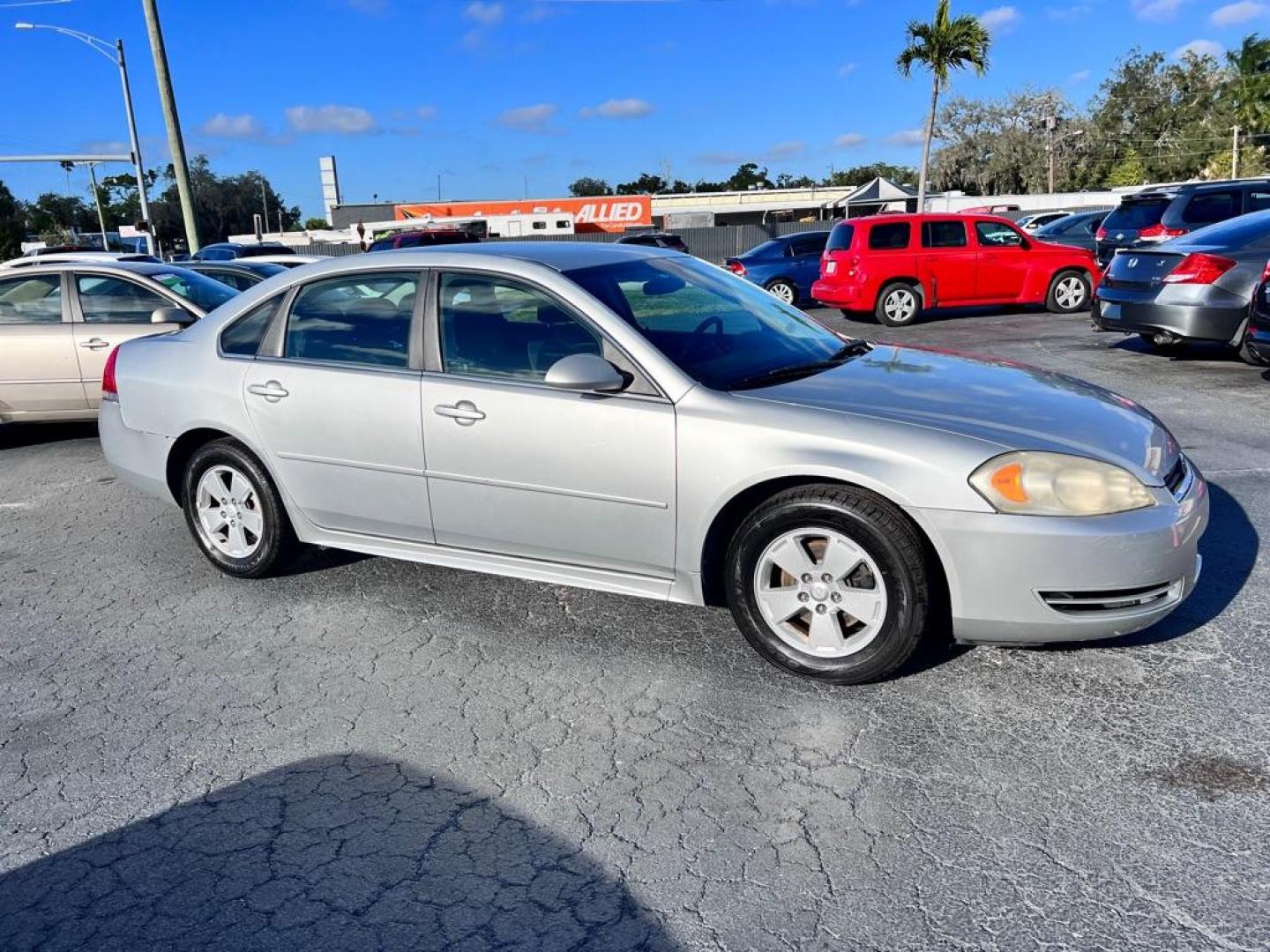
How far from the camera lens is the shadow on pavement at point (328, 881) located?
7.84 ft

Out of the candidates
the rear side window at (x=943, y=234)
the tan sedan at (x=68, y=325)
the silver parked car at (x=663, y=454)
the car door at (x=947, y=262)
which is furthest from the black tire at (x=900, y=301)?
the silver parked car at (x=663, y=454)

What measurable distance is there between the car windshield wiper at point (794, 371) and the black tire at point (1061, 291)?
11.5m

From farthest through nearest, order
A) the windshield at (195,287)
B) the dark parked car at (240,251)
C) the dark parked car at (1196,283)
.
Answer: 1. the dark parked car at (240,251)
2. the dark parked car at (1196,283)
3. the windshield at (195,287)

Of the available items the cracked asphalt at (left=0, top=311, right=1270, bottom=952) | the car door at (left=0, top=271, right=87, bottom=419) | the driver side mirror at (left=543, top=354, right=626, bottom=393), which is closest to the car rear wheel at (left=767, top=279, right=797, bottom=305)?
the car door at (left=0, top=271, right=87, bottom=419)

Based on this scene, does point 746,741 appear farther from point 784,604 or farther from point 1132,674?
point 1132,674

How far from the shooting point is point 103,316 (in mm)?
8109

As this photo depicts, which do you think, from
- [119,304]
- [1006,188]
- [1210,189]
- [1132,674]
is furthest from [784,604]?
[1006,188]

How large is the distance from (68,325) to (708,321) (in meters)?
6.12

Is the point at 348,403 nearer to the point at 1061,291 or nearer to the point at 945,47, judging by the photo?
the point at 1061,291

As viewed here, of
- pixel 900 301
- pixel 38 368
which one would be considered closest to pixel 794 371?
pixel 38 368

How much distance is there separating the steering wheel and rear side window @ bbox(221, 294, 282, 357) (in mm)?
1969

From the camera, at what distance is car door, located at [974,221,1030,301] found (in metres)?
14.5

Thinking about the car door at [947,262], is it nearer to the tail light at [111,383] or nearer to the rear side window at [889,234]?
the rear side window at [889,234]

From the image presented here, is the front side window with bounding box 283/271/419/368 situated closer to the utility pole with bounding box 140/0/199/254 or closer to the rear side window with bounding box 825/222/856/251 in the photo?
the rear side window with bounding box 825/222/856/251
